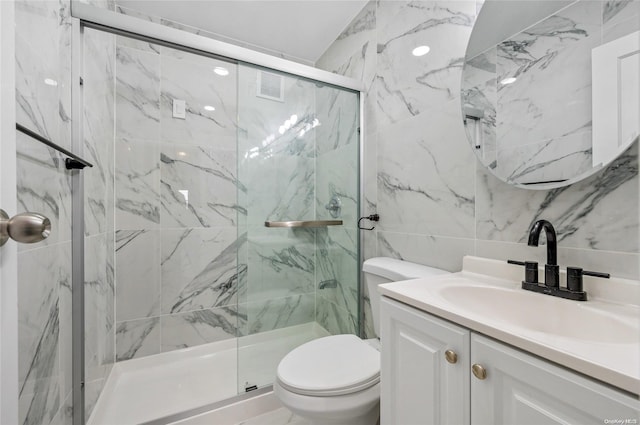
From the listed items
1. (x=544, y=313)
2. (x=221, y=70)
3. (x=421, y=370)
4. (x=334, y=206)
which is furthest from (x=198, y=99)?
(x=544, y=313)

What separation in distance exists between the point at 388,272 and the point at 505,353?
70cm

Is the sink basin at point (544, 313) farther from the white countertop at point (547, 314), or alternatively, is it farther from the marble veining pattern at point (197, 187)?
the marble veining pattern at point (197, 187)

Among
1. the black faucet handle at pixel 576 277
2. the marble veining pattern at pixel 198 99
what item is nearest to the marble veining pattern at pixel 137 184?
the marble veining pattern at pixel 198 99

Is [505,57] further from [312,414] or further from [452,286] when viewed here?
Result: [312,414]

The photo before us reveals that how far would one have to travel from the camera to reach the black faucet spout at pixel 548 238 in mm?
775

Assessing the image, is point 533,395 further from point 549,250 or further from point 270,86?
point 270,86

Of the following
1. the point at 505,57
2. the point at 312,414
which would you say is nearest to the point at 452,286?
the point at 312,414

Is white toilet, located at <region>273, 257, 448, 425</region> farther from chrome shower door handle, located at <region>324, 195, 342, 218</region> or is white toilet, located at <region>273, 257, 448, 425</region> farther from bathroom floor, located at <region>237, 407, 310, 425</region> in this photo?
chrome shower door handle, located at <region>324, 195, 342, 218</region>

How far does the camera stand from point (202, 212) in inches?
79.9

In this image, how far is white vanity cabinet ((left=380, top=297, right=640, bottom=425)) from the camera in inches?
17.6

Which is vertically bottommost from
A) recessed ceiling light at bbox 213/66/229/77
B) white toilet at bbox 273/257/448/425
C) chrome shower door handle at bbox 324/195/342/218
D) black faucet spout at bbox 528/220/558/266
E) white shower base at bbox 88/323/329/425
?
white shower base at bbox 88/323/329/425

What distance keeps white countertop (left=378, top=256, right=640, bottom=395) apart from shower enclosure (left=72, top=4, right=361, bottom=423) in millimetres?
883

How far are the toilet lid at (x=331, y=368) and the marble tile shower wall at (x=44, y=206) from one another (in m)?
0.76

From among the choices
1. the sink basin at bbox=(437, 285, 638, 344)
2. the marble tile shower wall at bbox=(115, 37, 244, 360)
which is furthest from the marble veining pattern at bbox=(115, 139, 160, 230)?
the sink basin at bbox=(437, 285, 638, 344)
